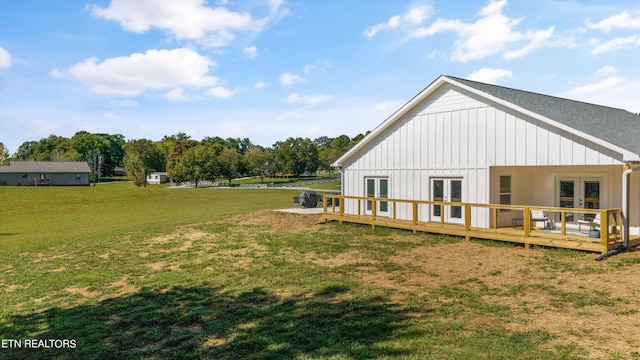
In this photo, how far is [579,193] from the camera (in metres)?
15.0

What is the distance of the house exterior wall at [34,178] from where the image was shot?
7456 centimetres

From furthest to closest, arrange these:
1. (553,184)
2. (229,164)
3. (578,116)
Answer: (229,164) < (553,184) < (578,116)

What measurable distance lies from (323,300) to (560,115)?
1165 centimetres

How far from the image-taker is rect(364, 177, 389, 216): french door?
60.9 ft

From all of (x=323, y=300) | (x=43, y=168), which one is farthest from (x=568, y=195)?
(x=43, y=168)

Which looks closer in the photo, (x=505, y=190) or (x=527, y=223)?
(x=527, y=223)

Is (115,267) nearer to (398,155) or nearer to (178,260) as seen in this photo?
(178,260)

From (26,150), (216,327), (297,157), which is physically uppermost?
(26,150)

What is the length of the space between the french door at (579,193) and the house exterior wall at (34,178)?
85.4m

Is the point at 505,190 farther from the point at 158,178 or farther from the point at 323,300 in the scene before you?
the point at 158,178

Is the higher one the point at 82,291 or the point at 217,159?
the point at 217,159

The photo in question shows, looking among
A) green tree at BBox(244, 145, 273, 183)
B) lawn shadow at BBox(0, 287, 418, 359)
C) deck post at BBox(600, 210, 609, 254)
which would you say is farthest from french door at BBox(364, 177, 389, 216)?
green tree at BBox(244, 145, 273, 183)

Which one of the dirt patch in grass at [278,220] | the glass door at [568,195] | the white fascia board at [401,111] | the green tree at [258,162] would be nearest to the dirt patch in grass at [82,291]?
the dirt patch in grass at [278,220]

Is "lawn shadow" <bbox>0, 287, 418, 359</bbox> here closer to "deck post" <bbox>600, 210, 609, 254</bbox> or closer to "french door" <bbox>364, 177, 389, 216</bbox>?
"deck post" <bbox>600, 210, 609, 254</bbox>
